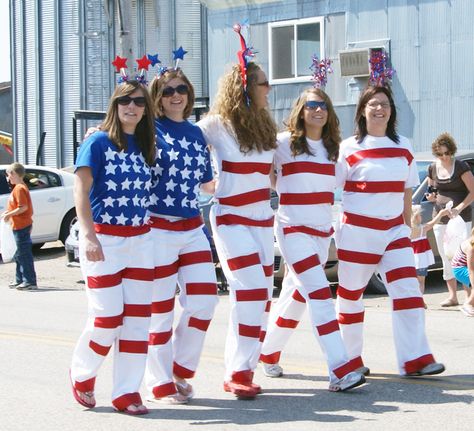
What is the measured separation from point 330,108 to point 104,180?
1.74 meters

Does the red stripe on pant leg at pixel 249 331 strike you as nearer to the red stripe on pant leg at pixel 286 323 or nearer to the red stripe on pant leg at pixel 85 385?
the red stripe on pant leg at pixel 286 323

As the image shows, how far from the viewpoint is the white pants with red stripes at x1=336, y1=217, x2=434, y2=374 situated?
25.1 ft

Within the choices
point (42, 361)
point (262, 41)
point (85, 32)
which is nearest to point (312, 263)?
point (42, 361)

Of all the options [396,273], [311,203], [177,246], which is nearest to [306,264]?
[311,203]

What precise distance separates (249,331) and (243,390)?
375 millimetres

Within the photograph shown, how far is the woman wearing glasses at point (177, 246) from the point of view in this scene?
23.3ft

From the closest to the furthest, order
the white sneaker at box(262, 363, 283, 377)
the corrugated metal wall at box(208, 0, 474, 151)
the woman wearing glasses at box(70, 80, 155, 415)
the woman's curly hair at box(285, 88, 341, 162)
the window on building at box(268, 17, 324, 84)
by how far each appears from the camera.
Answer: the woman wearing glasses at box(70, 80, 155, 415), the woman's curly hair at box(285, 88, 341, 162), the white sneaker at box(262, 363, 283, 377), the corrugated metal wall at box(208, 0, 474, 151), the window on building at box(268, 17, 324, 84)

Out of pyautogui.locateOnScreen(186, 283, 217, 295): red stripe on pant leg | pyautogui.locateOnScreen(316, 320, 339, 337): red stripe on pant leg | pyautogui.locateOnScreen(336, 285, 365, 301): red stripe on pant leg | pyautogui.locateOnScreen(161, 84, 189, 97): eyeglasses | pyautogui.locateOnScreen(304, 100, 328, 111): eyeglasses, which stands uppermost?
pyautogui.locateOnScreen(161, 84, 189, 97): eyeglasses

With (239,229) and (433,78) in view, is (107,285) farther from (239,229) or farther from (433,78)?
(433,78)

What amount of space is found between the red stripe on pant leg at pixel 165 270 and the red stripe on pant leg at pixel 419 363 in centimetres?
177

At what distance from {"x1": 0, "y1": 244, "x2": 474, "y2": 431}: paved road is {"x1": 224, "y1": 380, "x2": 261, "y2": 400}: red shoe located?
0.07 metres

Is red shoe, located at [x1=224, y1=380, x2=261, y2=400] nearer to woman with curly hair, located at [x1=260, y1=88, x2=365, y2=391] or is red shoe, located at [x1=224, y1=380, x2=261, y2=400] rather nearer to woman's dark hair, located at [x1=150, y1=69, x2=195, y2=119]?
woman with curly hair, located at [x1=260, y1=88, x2=365, y2=391]

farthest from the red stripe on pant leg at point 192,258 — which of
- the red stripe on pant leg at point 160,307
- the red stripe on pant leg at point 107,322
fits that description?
the red stripe on pant leg at point 107,322

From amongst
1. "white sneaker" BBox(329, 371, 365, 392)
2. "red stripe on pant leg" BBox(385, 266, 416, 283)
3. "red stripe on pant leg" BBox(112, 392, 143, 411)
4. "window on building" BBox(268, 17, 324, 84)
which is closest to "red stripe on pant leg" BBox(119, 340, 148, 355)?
"red stripe on pant leg" BBox(112, 392, 143, 411)
